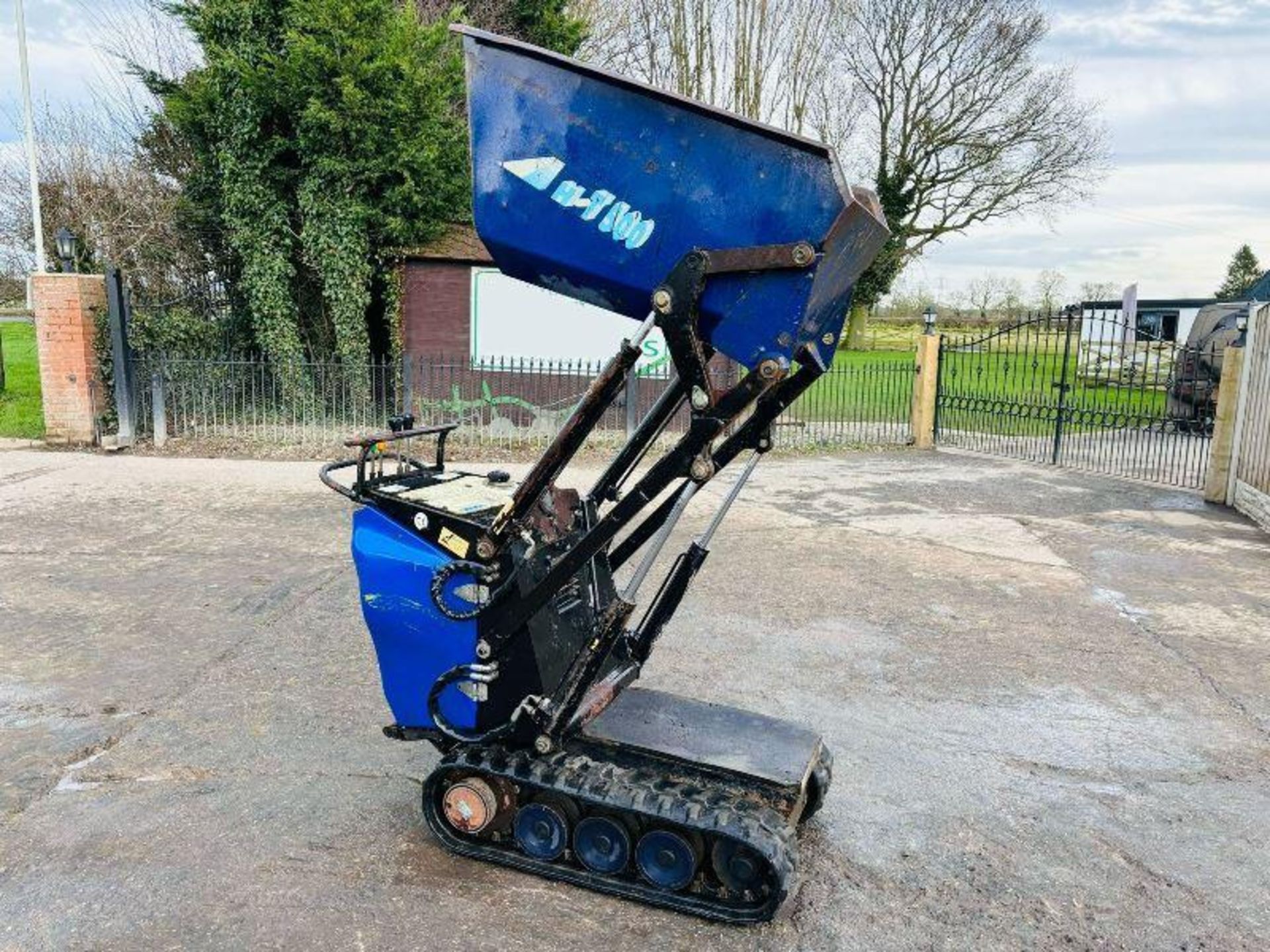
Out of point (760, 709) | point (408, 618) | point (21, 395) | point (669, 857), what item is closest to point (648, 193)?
point (408, 618)

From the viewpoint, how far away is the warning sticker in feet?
10.1

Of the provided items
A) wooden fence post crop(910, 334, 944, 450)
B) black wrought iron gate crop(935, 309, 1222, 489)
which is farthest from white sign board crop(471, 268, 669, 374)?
black wrought iron gate crop(935, 309, 1222, 489)

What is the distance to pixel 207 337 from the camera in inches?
515

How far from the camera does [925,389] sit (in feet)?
45.5

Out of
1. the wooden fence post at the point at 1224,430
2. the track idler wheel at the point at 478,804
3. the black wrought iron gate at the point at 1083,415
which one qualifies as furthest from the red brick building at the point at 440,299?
the track idler wheel at the point at 478,804

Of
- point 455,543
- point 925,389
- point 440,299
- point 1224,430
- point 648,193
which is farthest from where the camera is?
point 925,389

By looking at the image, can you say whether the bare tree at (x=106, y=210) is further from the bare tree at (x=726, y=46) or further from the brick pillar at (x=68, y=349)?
the bare tree at (x=726, y=46)

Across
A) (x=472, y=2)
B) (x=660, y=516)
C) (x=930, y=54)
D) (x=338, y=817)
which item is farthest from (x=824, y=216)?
(x=930, y=54)

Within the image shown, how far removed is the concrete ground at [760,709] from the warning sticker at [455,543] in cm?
108

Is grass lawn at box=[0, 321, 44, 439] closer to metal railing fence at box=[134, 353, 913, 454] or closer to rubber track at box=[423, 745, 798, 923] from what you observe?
metal railing fence at box=[134, 353, 913, 454]

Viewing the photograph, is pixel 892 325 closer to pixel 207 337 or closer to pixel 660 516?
pixel 207 337

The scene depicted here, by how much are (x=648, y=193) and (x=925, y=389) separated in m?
12.1

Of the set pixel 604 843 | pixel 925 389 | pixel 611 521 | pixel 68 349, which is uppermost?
pixel 68 349

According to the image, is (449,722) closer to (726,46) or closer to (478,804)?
(478,804)
